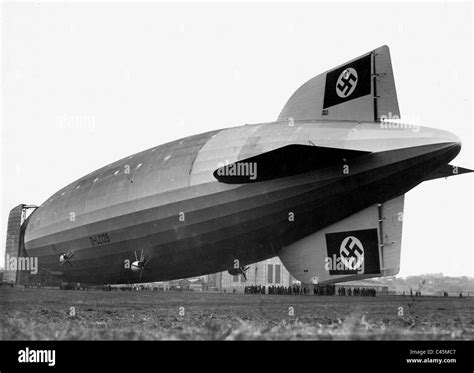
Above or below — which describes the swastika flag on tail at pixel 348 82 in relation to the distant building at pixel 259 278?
above

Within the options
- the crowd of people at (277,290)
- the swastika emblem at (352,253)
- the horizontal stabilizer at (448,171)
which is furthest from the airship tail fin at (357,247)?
the crowd of people at (277,290)

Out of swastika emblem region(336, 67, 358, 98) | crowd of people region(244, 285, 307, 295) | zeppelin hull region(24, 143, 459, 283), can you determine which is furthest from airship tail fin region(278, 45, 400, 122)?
crowd of people region(244, 285, 307, 295)

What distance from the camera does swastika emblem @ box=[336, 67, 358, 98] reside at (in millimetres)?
20797

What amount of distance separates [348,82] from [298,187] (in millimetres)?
4736

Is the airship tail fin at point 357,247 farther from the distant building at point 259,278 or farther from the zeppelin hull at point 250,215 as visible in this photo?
the distant building at point 259,278

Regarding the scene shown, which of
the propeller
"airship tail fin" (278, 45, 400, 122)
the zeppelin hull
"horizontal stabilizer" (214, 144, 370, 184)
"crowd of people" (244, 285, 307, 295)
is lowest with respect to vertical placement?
Answer: "crowd of people" (244, 285, 307, 295)

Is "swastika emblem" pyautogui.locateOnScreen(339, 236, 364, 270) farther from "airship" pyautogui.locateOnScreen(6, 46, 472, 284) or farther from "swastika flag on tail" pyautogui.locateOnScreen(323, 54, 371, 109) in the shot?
"swastika flag on tail" pyautogui.locateOnScreen(323, 54, 371, 109)

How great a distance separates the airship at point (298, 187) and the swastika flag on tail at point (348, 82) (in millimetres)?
40

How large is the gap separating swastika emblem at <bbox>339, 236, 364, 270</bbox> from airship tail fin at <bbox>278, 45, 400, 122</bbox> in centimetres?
463

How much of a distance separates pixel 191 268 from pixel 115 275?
631 cm

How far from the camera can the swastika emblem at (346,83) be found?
20797 millimetres
